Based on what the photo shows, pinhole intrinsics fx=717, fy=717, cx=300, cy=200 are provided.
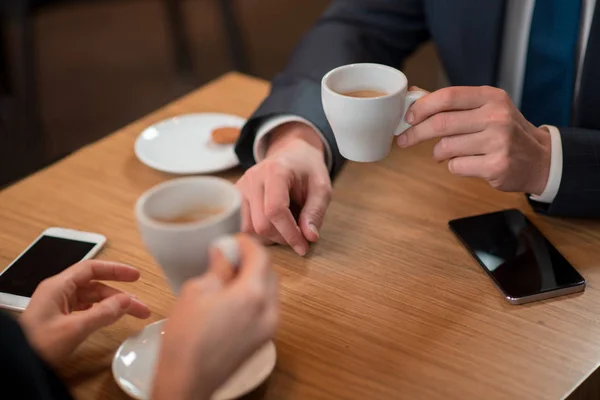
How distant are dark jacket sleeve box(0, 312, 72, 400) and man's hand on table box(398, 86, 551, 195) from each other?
520mm

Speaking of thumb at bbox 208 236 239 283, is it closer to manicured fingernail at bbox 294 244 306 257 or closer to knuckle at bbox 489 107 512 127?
manicured fingernail at bbox 294 244 306 257

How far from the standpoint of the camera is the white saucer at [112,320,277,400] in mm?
706

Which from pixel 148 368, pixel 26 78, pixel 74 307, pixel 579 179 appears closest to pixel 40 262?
pixel 74 307

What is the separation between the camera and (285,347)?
0.78 metres

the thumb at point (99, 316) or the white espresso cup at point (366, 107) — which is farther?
the white espresso cup at point (366, 107)

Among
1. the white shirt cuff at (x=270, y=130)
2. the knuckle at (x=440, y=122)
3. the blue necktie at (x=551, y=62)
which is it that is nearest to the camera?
the knuckle at (x=440, y=122)

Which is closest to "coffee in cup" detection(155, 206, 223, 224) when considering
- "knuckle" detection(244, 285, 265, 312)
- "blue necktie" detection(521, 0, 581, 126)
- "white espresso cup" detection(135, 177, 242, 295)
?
"white espresso cup" detection(135, 177, 242, 295)

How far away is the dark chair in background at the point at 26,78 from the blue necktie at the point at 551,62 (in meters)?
1.76

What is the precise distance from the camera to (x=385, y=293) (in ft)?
2.81

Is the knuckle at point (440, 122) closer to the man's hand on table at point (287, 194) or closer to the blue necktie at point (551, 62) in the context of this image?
the man's hand on table at point (287, 194)

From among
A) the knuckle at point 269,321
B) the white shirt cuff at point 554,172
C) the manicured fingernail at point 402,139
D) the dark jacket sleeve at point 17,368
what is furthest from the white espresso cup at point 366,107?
the dark jacket sleeve at point 17,368

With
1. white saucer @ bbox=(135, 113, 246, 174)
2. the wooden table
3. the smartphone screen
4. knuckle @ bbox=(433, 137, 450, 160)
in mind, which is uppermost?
knuckle @ bbox=(433, 137, 450, 160)

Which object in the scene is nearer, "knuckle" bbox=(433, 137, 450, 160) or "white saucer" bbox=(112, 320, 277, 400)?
"white saucer" bbox=(112, 320, 277, 400)

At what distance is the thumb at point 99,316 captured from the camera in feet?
2.38
